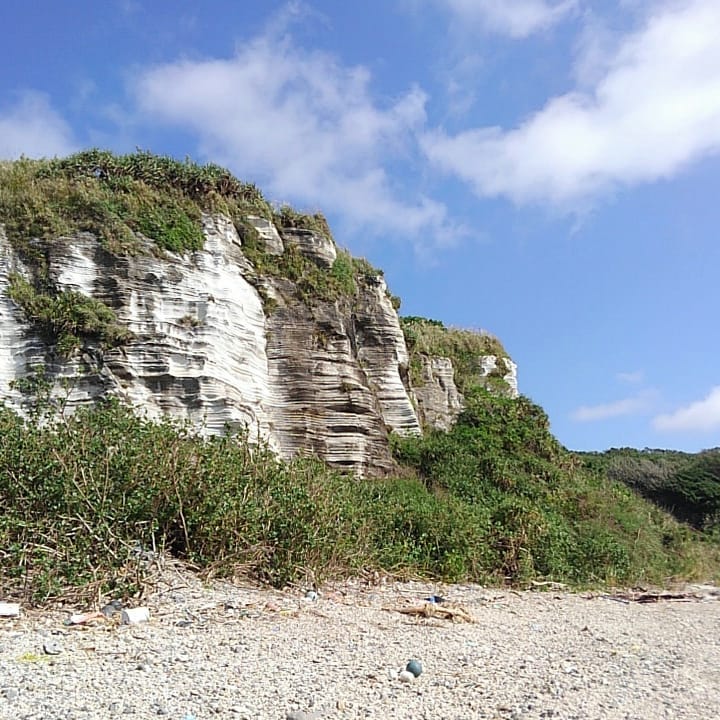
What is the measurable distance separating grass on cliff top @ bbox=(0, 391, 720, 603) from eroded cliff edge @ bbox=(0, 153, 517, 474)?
45.3 inches

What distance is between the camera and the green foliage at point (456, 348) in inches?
923

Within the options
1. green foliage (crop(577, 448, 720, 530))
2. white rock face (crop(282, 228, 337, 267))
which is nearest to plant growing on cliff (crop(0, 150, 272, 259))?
white rock face (crop(282, 228, 337, 267))

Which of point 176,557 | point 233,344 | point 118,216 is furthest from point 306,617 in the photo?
point 118,216

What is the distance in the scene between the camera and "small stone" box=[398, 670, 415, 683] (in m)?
5.88

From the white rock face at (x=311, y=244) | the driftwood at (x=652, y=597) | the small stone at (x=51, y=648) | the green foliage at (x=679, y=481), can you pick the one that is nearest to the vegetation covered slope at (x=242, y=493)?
the white rock face at (x=311, y=244)

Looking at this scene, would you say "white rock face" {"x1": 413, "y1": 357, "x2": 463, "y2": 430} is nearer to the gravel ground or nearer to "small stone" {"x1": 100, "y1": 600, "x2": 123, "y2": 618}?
the gravel ground

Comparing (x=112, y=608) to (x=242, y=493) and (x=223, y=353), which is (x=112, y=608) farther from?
(x=223, y=353)

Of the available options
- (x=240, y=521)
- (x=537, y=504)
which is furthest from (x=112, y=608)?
(x=537, y=504)

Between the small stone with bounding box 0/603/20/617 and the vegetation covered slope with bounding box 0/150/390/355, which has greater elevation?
the vegetation covered slope with bounding box 0/150/390/355

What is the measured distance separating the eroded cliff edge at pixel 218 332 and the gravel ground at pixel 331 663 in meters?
4.17

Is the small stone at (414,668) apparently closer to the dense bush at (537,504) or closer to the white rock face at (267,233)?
the dense bush at (537,504)

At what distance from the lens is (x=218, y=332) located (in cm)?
1443

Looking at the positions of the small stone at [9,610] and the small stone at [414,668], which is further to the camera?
the small stone at [9,610]

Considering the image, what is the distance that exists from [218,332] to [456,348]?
42.7 ft
